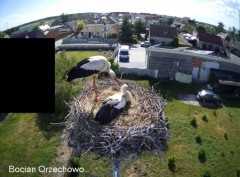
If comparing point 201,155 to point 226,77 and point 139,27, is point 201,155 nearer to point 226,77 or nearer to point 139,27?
point 226,77

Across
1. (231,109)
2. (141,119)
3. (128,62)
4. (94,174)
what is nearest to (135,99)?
(141,119)

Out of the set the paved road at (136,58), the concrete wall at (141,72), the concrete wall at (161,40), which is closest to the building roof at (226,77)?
the concrete wall at (141,72)

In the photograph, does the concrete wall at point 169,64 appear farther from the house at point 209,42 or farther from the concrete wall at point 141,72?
the house at point 209,42

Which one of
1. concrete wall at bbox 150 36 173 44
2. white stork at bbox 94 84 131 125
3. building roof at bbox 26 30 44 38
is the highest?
white stork at bbox 94 84 131 125

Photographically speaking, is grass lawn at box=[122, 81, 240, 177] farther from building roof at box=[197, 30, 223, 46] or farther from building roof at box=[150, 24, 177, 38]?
building roof at box=[150, 24, 177, 38]

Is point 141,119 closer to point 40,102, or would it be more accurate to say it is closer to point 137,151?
point 137,151

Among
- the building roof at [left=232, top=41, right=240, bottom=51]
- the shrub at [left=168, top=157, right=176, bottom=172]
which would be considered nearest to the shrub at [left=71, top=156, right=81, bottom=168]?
the shrub at [left=168, top=157, right=176, bottom=172]

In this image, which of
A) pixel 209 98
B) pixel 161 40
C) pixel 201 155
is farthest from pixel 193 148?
pixel 161 40
